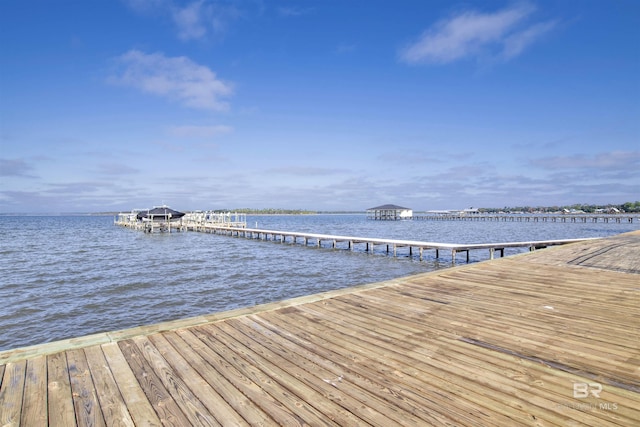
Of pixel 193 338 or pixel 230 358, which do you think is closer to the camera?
pixel 230 358

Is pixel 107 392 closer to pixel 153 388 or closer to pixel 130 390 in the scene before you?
pixel 130 390

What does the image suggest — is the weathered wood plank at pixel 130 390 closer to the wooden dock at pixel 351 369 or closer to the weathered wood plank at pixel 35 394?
the wooden dock at pixel 351 369

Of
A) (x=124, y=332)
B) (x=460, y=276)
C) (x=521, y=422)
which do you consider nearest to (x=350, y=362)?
(x=521, y=422)

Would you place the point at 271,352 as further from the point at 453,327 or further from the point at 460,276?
the point at 460,276

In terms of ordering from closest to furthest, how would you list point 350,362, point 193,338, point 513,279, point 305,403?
point 305,403
point 350,362
point 193,338
point 513,279

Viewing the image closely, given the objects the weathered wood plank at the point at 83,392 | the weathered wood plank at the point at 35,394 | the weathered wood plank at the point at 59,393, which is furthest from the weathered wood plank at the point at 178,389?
the weathered wood plank at the point at 35,394

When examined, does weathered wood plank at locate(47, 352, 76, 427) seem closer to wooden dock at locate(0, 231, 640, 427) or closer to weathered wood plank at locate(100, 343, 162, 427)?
wooden dock at locate(0, 231, 640, 427)

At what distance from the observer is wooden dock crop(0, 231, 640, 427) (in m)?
2.40

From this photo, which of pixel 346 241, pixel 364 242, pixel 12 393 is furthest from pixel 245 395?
pixel 346 241

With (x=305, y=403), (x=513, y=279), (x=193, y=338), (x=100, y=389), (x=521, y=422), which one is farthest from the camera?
(x=513, y=279)

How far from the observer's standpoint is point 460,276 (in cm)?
741

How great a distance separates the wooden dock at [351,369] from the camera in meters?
2.40

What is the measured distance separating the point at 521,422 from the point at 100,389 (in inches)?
124

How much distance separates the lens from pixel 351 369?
3.08 meters
